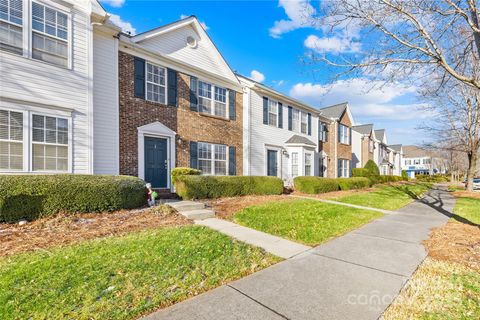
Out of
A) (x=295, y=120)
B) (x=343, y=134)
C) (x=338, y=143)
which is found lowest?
(x=338, y=143)

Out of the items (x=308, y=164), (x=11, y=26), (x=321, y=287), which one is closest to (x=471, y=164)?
(x=308, y=164)

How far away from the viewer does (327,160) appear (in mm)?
21766

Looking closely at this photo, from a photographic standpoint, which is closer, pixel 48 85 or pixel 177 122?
pixel 48 85

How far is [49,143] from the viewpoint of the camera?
7.36m

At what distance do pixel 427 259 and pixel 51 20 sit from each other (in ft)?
37.7

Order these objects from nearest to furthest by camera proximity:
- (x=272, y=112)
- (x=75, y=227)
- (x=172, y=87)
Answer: (x=75, y=227), (x=172, y=87), (x=272, y=112)

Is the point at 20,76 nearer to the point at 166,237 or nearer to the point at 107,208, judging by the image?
the point at 107,208

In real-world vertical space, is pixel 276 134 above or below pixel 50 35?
below

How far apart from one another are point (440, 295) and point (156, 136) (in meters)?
9.75

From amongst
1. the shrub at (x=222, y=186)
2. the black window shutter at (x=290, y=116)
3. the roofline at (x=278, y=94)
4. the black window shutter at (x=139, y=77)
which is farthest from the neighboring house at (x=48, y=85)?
the black window shutter at (x=290, y=116)

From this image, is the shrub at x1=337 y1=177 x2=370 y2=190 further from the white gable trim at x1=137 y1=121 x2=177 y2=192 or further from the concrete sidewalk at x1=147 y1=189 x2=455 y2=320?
the concrete sidewalk at x1=147 y1=189 x2=455 y2=320

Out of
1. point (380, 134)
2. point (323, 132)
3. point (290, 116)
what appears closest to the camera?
point (290, 116)

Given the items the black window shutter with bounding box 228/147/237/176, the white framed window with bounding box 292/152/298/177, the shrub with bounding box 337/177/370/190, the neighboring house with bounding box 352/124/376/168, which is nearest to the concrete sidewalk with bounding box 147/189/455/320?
the black window shutter with bounding box 228/147/237/176

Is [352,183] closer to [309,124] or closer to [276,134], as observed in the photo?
[309,124]
